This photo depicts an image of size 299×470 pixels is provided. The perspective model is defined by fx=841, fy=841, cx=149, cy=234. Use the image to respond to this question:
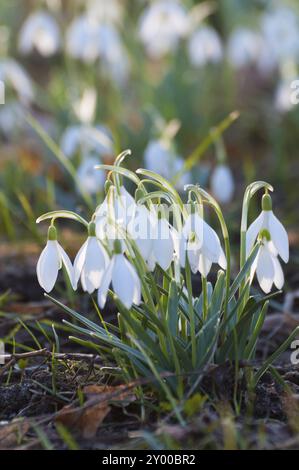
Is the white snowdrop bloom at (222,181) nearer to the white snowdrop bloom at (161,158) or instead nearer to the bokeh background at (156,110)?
the bokeh background at (156,110)

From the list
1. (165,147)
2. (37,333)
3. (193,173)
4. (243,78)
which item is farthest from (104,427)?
(243,78)

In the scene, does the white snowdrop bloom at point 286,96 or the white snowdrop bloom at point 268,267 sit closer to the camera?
the white snowdrop bloom at point 268,267

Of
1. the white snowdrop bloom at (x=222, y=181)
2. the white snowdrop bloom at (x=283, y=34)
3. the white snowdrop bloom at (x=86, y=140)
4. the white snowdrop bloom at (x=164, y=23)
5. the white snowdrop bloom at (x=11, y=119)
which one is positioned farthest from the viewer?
the white snowdrop bloom at (x=283, y=34)

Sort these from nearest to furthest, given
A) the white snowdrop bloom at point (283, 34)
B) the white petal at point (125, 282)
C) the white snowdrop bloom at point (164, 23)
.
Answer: the white petal at point (125, 282), the white snowdrop bloom at point (164, 23), the white snowdrop bloom at point (283, 34)

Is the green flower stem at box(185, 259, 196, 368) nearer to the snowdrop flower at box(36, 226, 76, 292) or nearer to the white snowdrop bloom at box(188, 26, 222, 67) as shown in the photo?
the snowdrop flower at box(36, 226, 76, 292)

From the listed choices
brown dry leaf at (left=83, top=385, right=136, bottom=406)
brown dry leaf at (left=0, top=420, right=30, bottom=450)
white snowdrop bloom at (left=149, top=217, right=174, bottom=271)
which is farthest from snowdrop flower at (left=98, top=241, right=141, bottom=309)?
brown dry leaf at (left=0, top=420, right=30, bottom=450)

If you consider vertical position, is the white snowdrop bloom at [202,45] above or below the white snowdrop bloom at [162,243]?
above

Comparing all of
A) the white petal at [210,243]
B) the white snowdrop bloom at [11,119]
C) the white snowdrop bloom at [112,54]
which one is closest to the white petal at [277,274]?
the white petal at [210,243]
